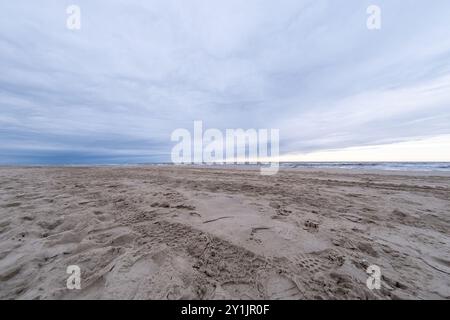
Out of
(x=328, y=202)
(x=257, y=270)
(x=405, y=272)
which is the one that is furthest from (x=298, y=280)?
(x=328, y=202)

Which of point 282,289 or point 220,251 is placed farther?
point 220,251

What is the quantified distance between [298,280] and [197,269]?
3.85ft

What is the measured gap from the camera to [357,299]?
70.4 inches

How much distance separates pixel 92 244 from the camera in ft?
8.84

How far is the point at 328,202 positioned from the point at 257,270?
13.2 feet

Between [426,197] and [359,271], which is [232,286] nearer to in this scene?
[359,271]

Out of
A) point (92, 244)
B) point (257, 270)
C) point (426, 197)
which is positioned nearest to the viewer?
point (257, 270)

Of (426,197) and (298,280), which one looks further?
(426,197)
